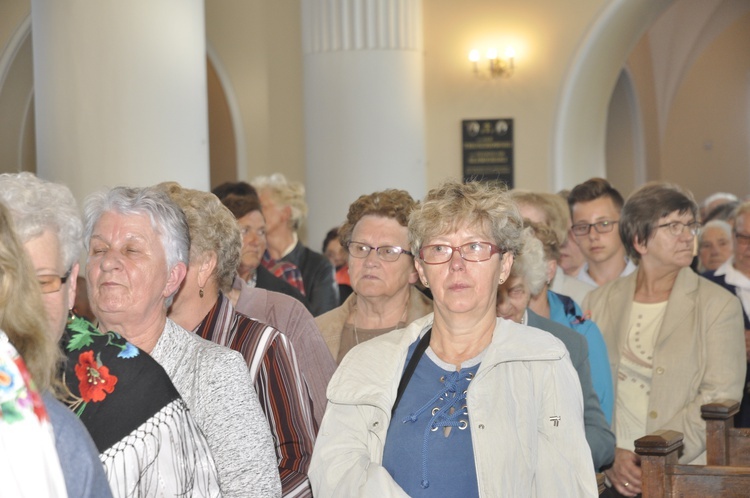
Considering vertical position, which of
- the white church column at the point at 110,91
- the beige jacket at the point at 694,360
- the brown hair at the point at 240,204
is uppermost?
the white church column at the point at 110,91

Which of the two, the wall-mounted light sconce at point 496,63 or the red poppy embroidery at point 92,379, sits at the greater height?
the wall-mounted light sconce at point 496,63

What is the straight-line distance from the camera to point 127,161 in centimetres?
522

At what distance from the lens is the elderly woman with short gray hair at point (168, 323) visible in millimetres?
2617

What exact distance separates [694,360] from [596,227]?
1.19 metres

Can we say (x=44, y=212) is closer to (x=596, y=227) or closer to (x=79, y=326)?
(x=79, y=326)

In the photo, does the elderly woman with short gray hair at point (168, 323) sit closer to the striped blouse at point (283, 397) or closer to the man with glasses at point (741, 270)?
the striped blouse at point (283, 397)

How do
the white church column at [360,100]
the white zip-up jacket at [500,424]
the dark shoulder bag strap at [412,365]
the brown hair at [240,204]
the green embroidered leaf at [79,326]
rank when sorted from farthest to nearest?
the white church column at [360,100] < the brown hair at [240,204] < the dark shoulder bag strap at [412,365] < the white zip-up jacket at [500,424] < the green embroidered leaf at [79,326]

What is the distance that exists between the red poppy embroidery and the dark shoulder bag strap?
2.53 ft

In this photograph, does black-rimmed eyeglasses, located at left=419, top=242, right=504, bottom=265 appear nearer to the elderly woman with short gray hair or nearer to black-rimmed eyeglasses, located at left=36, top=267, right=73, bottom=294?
the elderly woman with short gray hair

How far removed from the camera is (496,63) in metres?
9.92

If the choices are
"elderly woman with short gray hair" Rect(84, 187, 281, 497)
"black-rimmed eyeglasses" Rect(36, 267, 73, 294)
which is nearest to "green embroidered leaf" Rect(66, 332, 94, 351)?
"black-rimmed eyeglasses" Rect(36, 267, 73, 294)

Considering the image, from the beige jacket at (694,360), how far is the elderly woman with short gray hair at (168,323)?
77.2 inches

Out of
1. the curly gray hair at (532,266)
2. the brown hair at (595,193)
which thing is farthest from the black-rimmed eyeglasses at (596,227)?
the curly gray hair at (532,266)

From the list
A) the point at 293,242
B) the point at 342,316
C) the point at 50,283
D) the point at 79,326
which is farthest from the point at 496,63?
the point at 50,283
